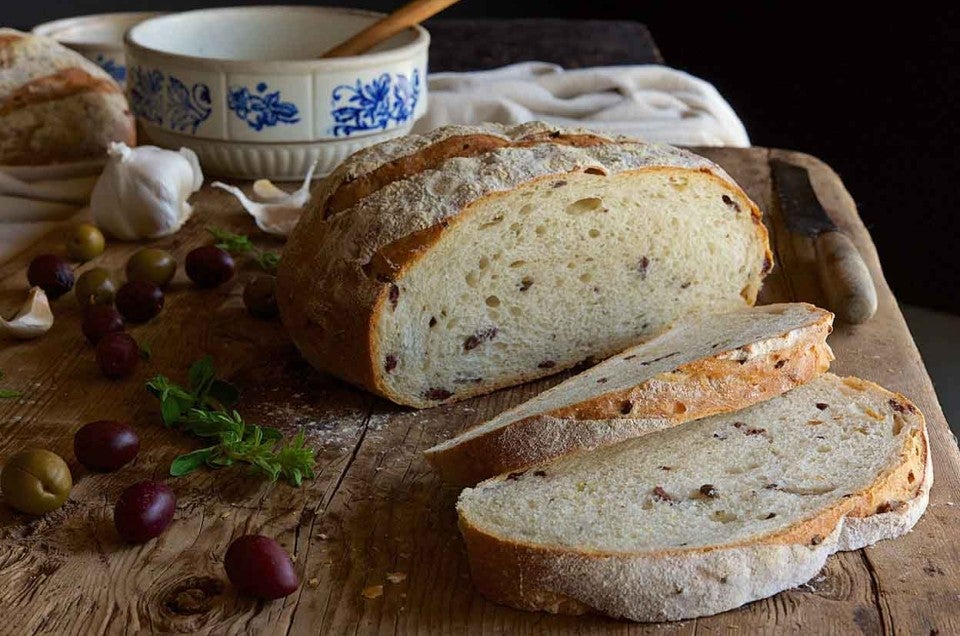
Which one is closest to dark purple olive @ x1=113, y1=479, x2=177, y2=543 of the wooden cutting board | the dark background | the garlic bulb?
the wooden cutting board

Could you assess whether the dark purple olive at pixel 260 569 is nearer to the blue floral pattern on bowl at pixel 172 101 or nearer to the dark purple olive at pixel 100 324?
the dark purple olive at pixel 100 324

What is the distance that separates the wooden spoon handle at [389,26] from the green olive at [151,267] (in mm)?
1140

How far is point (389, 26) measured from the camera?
4027 mm

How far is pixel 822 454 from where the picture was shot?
2.33 meters

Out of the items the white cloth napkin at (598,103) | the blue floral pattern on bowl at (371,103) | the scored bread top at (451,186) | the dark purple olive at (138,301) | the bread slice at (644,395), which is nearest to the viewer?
the bread slice at (644,395)

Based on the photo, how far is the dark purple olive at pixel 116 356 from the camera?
9.04ft

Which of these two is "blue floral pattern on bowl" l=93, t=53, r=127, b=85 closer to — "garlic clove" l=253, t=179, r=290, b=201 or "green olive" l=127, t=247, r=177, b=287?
"garlic clove" l=253, t=179, r=290, b=201

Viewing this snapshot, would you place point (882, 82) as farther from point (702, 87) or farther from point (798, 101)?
point (702, 87)

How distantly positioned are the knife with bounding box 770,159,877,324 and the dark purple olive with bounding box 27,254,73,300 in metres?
2.09

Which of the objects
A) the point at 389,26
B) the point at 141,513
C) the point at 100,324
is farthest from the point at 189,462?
the point at 389,26

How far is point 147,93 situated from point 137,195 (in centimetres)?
59

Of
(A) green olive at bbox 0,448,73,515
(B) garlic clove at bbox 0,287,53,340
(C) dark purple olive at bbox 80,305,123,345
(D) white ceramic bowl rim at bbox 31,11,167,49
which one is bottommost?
(D) white ceramic bowl rim at bbox 31,11,167,49

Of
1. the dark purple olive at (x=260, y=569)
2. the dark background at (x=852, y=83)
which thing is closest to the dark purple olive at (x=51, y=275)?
the dark purple olive at (x=260, y=569)

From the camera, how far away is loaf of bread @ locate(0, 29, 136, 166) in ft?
13.0
